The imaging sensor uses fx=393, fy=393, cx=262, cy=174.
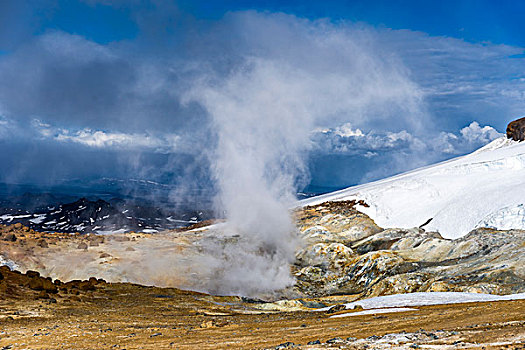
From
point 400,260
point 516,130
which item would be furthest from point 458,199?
point 516,130

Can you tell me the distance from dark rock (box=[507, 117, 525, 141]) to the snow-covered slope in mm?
53581

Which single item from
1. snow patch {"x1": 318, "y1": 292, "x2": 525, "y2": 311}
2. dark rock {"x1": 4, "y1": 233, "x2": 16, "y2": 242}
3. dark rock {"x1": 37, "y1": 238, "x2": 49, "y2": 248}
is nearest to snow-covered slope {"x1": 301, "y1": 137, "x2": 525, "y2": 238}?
snow patch {"x1": 318, "y1": 292, "x2": 525, "y2": 311}

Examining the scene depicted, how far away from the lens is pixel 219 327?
69.8 feet

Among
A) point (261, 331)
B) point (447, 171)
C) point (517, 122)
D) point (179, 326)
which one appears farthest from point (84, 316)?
point (517, 122)

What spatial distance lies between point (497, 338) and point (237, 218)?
65.7m

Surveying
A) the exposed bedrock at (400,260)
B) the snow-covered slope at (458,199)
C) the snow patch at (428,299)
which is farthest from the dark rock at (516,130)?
the snow patch at (428,299)

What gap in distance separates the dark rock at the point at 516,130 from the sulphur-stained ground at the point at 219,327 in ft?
378

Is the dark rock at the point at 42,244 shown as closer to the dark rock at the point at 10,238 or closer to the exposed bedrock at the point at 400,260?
the dark rock at the point at 10,238

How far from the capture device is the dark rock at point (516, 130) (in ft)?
382

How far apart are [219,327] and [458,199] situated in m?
52.8

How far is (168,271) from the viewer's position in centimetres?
4825

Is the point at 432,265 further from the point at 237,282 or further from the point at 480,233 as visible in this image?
the point at 237,282

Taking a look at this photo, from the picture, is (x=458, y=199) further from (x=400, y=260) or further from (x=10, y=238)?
(x=10, y=238)

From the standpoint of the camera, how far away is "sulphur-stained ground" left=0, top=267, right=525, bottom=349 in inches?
533
